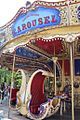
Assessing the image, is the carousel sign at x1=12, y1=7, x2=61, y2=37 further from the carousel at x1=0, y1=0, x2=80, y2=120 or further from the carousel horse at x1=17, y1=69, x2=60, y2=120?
the carousel horse at x1=17, y1=69, x2=60, y2=120

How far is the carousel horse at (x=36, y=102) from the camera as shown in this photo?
907 cm

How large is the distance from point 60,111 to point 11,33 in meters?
3.94

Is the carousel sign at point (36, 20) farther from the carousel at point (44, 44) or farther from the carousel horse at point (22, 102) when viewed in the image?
the carousel horse at point (22, 102)

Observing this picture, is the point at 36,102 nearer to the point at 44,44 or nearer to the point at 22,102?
the point at 22,102

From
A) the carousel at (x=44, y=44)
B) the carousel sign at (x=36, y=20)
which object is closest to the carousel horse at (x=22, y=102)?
the carousel at (x=44, y=44)

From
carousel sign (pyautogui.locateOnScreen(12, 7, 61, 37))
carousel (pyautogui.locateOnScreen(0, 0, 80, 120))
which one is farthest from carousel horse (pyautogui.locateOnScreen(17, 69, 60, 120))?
carousel sign (pyautogui.locateOnScreen(12, 7, 61, 37))

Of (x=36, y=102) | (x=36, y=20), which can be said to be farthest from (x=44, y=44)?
(x=36, y=20)

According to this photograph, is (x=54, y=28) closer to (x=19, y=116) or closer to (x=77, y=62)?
(x=19, y=116)

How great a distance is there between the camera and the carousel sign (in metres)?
7.45

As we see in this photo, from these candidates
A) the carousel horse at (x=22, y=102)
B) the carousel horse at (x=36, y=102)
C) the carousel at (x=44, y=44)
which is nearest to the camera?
the carousel at (x=44, y=44)

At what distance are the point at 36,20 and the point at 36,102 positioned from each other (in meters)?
3.88

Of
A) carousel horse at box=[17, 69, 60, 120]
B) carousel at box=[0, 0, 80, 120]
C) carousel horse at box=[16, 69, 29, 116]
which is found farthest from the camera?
carousel horse at box=[16, 69, 29, 116]

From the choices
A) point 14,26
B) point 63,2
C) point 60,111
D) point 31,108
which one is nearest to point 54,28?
point 63,2

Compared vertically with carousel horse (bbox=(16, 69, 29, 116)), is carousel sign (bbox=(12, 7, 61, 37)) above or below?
above
